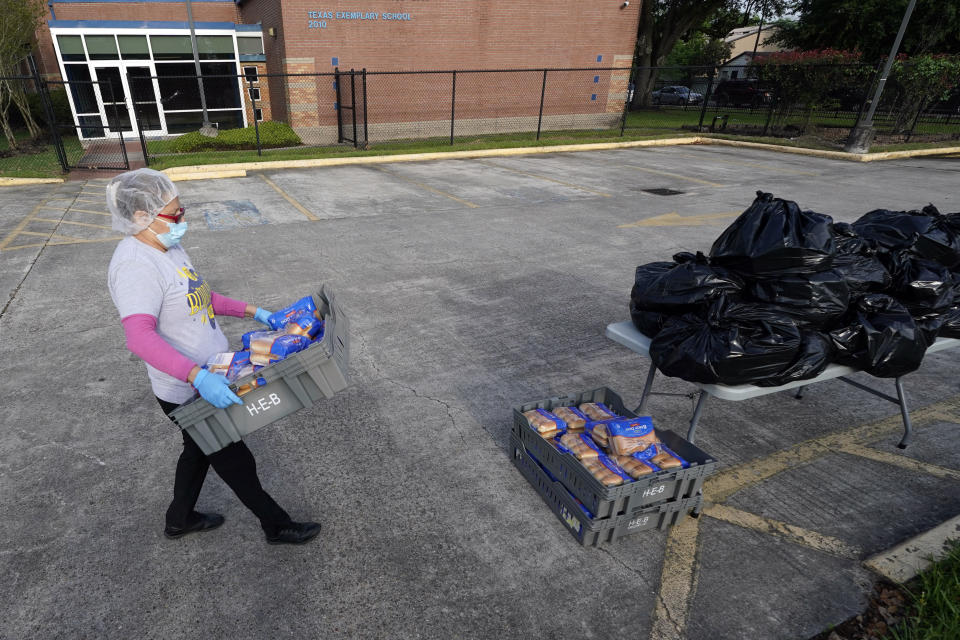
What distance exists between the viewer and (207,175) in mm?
13023

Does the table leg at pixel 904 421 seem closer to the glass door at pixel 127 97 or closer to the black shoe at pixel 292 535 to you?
the black shoe at pixel 292 535

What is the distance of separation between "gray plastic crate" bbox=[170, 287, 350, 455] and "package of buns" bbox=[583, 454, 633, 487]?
4.50 ft

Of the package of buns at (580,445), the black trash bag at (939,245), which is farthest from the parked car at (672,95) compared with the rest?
the package of buns at (580,445)

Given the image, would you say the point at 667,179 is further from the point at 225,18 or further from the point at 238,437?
the point at 225,18

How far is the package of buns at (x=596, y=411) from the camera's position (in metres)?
3.36

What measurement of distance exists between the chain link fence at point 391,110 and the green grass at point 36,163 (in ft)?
0.53

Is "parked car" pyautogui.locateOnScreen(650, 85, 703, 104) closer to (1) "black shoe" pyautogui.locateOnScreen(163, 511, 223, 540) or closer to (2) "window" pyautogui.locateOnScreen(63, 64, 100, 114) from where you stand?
(2) "window" pyautogui.locateOnScreen(63, 64, 100, 114)

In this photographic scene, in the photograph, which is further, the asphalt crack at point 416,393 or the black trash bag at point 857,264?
the asphalt crack at point 416,393

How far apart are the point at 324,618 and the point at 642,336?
2481 millimetres

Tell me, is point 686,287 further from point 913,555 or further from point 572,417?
point 913,555

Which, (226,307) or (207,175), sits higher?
(226,307)

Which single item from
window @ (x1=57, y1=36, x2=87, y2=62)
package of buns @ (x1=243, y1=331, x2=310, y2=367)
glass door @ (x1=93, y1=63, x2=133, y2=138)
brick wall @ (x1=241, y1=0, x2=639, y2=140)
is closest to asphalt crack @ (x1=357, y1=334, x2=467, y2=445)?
package of buns @ (x1=243, y1=331, x2=310, y2=367)

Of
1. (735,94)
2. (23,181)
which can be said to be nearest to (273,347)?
(23,181)

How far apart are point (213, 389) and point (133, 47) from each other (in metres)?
22.1
